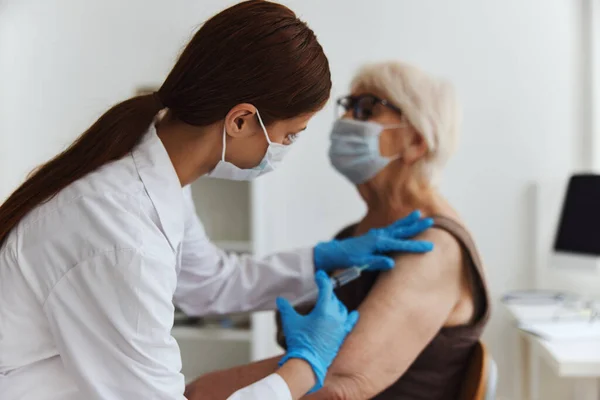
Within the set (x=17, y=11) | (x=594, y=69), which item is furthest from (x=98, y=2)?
(x=594, y=69)

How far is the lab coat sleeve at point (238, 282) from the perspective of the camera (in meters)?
1.64

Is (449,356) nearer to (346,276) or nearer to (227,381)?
(346,276)

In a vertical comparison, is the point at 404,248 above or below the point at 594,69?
below

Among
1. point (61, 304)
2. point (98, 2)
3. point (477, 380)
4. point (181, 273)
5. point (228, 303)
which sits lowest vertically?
point (477, 380)

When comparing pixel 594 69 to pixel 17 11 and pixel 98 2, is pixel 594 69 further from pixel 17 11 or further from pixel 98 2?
pixel 17 11

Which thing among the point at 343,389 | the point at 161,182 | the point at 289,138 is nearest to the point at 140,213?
the point at 161,182

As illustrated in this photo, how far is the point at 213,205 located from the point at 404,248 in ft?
5.99

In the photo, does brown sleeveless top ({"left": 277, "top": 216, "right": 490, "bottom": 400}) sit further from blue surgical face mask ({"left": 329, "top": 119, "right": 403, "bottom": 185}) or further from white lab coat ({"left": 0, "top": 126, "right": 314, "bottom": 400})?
white lab coat ({"left": 0, "top": 126, "right": 314, "bottom": 400})

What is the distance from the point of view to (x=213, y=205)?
3.16 m

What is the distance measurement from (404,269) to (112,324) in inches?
28.4

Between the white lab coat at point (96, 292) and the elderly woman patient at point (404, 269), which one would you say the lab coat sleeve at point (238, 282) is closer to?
the elderly woman patient at point (404, 269)

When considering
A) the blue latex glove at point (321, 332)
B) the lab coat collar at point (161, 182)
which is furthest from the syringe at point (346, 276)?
the lab coat collar at point (161, 182)

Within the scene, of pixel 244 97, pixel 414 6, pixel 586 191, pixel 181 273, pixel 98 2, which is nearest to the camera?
pixel 244 97

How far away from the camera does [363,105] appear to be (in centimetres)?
173
